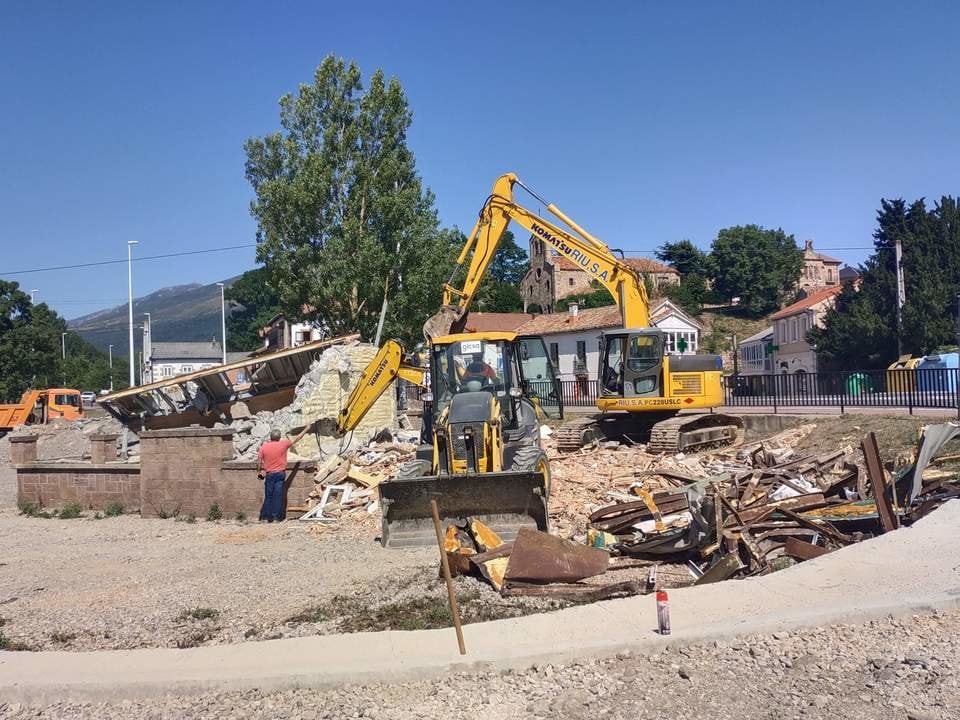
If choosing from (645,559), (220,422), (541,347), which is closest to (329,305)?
(220,422)

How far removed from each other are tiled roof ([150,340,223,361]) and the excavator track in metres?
95.6

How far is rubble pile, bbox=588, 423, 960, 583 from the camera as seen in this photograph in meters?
8.80

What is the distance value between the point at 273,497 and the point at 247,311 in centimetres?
9730

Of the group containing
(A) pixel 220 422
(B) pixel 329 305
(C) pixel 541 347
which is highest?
(B) pixel 329 305

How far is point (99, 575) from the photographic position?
36.1ft

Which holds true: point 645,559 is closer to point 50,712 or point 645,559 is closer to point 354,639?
point 354,639

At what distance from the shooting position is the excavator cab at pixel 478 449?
439 inches

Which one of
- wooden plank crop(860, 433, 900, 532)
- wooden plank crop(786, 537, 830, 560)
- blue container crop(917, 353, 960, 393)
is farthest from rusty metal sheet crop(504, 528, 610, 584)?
blue container crop(917, 353, 960, 393)

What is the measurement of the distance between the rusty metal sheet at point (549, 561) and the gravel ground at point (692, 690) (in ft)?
7.26

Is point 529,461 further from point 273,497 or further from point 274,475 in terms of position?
point 273,497

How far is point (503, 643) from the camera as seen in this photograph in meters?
6.57

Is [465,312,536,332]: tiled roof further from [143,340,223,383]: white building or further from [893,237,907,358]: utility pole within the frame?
[143,340,223,383]: white building

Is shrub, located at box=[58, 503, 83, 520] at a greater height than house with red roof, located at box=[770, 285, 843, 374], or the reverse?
house with red roof, located at box=[770, 285, 843, 374]

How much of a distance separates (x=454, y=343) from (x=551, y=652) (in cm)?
743
